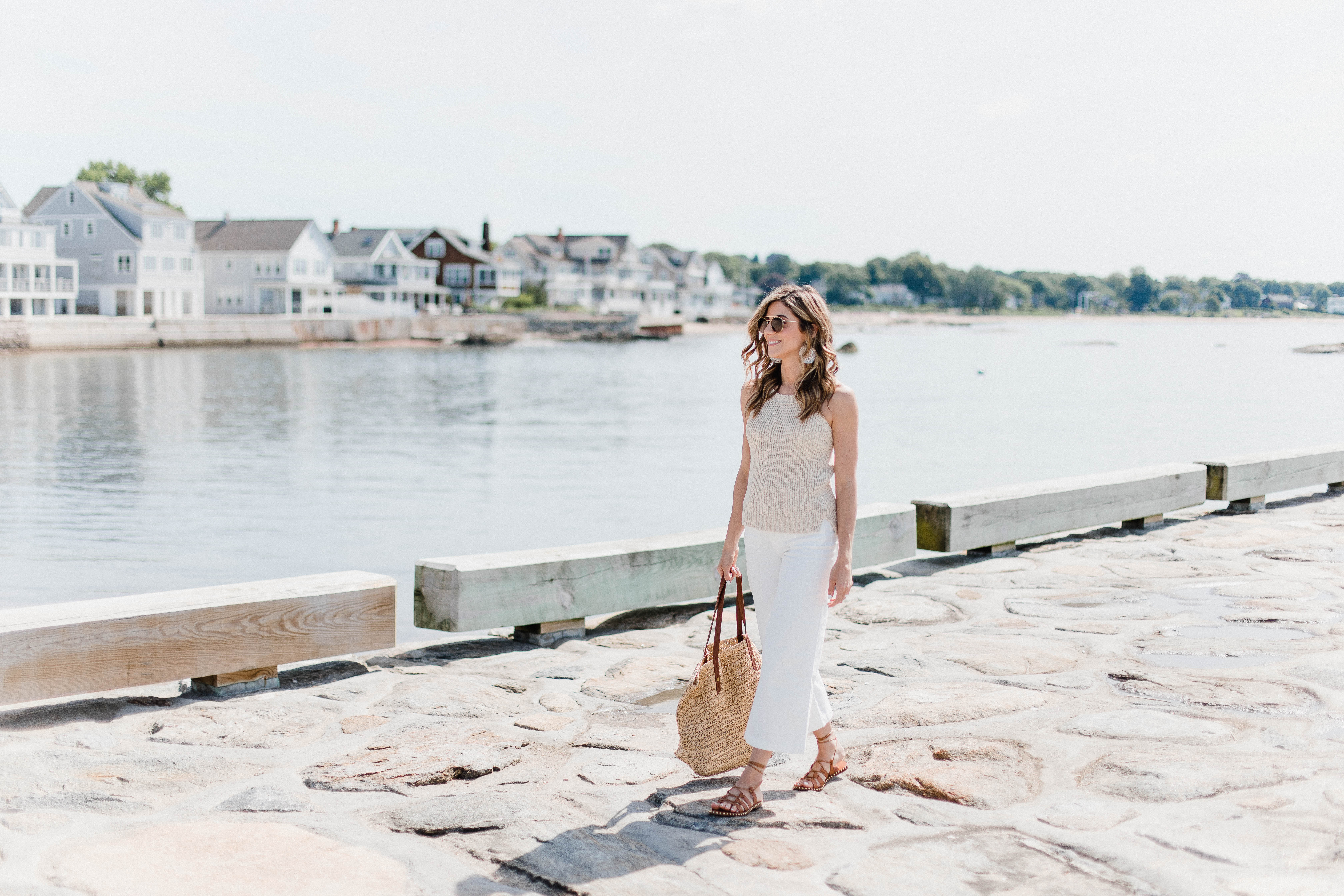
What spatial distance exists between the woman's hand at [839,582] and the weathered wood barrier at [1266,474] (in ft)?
26.3

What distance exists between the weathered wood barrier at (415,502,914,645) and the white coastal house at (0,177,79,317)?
2871 inches

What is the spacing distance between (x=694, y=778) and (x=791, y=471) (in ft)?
4.16

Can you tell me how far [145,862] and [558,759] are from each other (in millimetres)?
1614

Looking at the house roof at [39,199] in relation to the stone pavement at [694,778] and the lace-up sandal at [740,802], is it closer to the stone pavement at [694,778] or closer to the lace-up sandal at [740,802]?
the stone pavement at [694,778]

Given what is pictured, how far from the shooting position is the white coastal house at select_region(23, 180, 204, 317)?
267 ft

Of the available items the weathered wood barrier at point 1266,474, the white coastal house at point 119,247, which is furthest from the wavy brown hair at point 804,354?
the white coastal house at point 119,247

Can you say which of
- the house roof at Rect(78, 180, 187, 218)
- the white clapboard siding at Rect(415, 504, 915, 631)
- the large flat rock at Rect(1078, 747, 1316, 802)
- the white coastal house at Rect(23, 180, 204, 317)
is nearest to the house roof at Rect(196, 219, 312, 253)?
the house roof at Rect(78, 180, 187, 218)

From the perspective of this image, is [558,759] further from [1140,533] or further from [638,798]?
[1140,533]

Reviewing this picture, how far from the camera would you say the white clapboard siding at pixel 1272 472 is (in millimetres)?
11273

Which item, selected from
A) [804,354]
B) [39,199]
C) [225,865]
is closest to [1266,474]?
[804,354]

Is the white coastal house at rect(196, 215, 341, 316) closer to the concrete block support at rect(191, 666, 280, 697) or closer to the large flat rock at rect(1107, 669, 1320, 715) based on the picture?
the concrete block support at rect(191, 666, 280, 697)

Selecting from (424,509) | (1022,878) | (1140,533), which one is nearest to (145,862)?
(1022,878)

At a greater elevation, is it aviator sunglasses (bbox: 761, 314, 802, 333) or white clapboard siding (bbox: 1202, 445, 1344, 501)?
aviator sunglasses (bbox: 761, 314, 802, 333)

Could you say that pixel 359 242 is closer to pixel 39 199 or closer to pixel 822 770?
pixel 39 199
